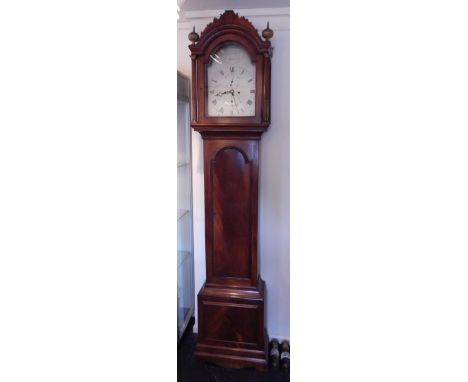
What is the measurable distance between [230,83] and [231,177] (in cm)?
46

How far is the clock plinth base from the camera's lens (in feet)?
4.99

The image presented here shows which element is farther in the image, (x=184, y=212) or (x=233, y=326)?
(x=184, y=212)

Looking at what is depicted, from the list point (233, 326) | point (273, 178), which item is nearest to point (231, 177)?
point (273, 178)

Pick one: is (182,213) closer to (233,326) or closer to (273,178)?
(273,178)

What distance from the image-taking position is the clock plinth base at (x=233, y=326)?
1.52 meters

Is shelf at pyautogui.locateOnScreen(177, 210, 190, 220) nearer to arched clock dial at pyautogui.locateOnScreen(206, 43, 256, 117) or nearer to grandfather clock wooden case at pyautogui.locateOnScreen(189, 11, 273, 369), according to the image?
grandfather clock wooden case at pyautogui.locateOnScreen(189, 11, 273, 369)

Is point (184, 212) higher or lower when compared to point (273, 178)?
lower

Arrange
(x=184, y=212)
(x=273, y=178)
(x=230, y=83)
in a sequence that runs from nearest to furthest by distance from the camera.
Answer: (x=230, y=83), (x=273, y=178), (x=184, y=212)

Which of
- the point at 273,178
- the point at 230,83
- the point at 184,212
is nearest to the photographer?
the point at 230,83

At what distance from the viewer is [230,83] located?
148 cm
